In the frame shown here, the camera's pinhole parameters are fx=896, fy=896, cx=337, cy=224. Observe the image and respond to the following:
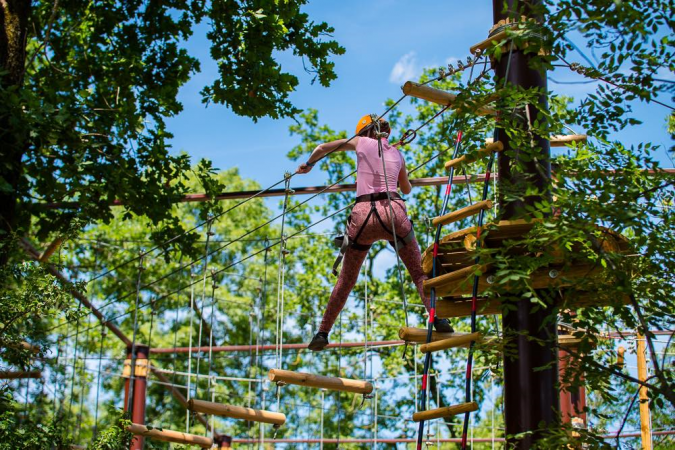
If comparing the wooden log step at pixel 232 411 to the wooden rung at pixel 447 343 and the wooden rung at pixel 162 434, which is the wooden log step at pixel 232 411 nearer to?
the wooden rung at pixel 162 434

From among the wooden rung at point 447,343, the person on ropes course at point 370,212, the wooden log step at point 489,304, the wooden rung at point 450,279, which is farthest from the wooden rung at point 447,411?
the person on ropes course at point 370,212

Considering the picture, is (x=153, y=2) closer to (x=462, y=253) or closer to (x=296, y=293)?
(x=462, y=253)

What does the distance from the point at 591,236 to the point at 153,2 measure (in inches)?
233

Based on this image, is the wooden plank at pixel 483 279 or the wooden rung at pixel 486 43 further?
the wooden rung at pixel 486 43

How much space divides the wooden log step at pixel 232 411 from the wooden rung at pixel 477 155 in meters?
1.86

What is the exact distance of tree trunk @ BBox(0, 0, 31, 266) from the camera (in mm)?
5879

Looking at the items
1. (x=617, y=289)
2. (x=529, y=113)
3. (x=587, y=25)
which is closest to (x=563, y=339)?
(x=529, y=113)

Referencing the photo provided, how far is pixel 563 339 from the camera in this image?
488 centimetres

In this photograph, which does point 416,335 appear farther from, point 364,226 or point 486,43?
point 486,43

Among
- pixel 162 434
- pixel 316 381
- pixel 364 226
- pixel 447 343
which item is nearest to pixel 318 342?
pixel 316 381

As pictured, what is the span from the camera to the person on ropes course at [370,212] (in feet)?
16.7

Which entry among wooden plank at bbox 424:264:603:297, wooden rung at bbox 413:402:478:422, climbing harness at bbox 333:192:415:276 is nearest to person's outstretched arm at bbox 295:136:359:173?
climbing harness at bbox 333:192:415:276

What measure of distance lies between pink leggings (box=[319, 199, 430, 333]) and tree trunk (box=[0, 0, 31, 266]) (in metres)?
2.01

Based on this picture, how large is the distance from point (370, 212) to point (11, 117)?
2.53 metres
